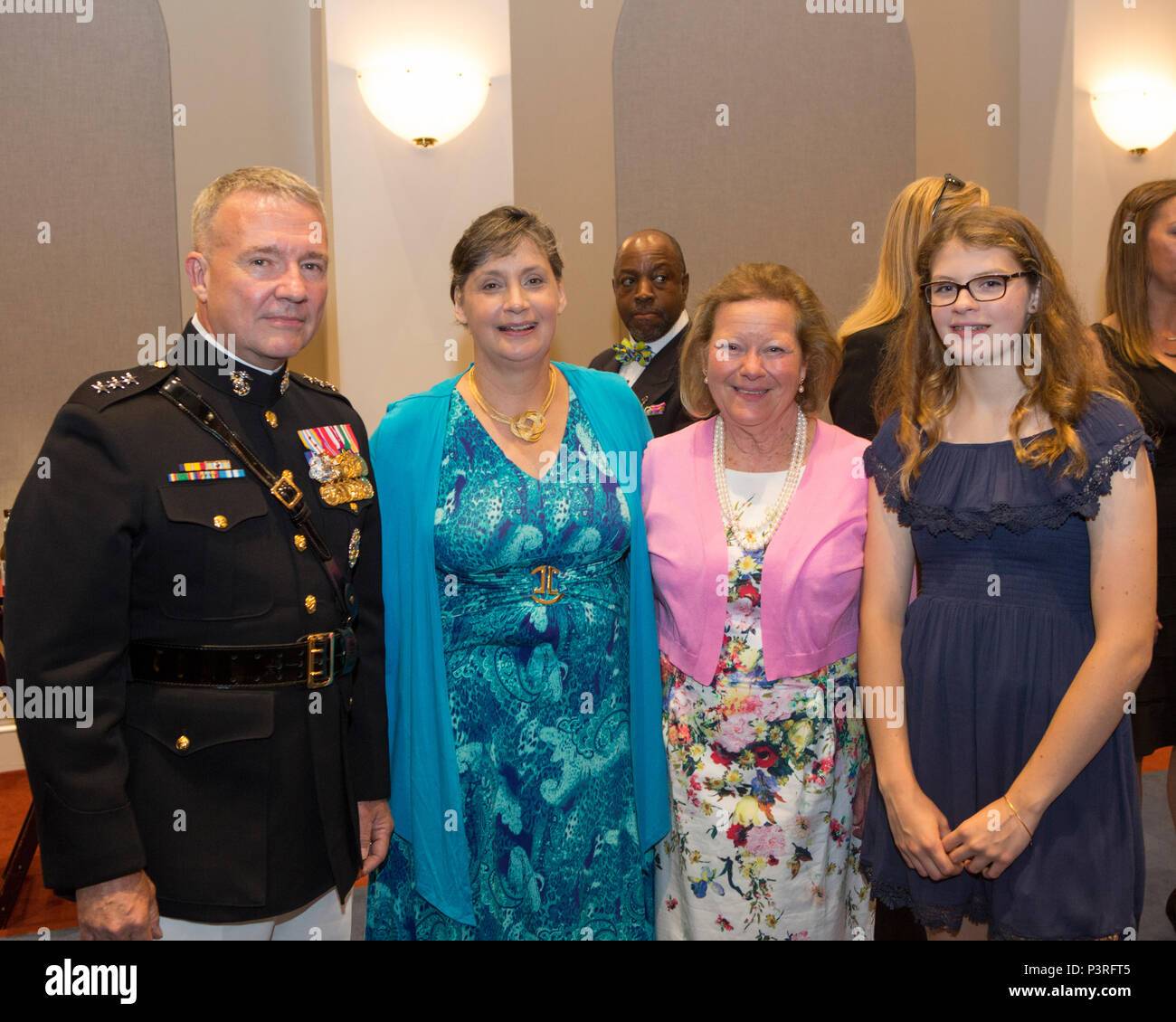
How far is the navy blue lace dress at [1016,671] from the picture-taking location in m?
1.78

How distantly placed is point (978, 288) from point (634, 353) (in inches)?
79.0

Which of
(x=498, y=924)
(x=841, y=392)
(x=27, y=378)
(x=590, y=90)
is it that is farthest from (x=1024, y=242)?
(x=27, y=378)

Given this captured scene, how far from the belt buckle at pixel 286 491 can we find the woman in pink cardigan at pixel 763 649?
763mm

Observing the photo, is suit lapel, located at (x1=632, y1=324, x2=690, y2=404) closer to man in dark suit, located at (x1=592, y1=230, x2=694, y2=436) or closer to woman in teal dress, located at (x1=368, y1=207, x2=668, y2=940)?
man in dark suit, located at (x1=592, y1=230, x2=694, y2=436)

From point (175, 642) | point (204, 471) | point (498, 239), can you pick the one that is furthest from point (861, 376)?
point (175, 642)

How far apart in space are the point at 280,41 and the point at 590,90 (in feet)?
4.71

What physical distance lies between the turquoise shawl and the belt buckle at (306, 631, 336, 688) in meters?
0.35

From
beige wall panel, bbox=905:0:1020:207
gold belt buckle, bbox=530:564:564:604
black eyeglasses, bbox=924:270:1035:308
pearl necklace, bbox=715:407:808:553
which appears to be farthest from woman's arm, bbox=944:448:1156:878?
beige wall panel, bbox=905:0:1020:207

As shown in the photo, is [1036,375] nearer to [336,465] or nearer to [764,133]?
[336,465]

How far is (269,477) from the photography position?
1.79m

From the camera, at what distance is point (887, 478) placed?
1.97 meters

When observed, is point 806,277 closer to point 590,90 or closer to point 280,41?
point 590,90

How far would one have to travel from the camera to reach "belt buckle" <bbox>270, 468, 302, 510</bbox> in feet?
5.85

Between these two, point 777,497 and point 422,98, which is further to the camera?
point 422,98
